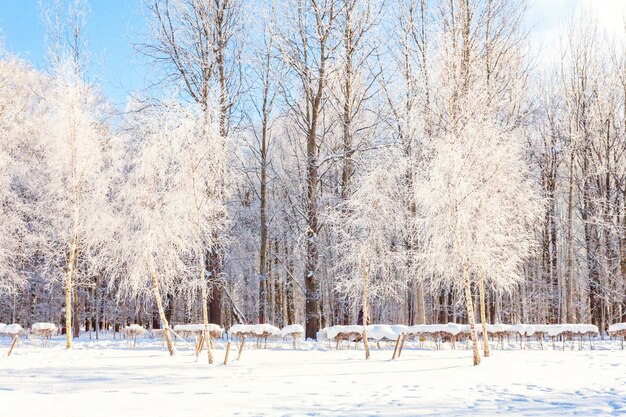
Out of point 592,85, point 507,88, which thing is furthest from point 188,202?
point 592,85

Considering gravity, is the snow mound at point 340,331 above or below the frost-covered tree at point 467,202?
below

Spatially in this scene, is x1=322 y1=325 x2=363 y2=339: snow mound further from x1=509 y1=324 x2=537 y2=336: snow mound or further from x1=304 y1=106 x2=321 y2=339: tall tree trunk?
x1=509 y1=324 x2=537 y2=336: snow mound

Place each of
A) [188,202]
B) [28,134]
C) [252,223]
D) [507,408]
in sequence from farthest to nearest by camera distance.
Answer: [252,223] → [28,134] → [188,202] → [507,408]

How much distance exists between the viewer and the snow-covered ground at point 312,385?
809cm

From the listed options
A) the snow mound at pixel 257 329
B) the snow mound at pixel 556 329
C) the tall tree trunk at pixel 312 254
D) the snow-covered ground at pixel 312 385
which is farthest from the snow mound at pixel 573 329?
the snow mound at pixel 257 329

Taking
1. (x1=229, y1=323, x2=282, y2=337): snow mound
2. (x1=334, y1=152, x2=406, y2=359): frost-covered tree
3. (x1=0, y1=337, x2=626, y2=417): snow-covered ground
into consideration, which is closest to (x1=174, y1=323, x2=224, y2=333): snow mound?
(x1=229, y1=323, x2=282, y2=337): snow mound

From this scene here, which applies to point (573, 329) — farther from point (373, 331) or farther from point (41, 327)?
point (41, 327)

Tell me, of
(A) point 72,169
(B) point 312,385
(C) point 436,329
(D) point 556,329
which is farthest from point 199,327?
(D) point 556,329

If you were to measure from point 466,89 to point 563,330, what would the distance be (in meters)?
10.3

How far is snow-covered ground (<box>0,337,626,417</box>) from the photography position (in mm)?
8086

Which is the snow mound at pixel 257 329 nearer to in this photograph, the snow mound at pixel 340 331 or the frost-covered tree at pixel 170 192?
the snow mound at pixel 340 331

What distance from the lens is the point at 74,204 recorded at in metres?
19.9

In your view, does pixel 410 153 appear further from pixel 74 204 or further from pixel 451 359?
pixel 74 204

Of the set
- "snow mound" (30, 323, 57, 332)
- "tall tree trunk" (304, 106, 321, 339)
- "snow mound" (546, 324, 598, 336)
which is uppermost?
"tall tree trunk" (304, 106, 321, 339)
